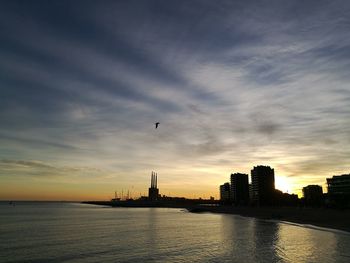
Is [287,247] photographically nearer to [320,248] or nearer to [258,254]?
[320,248]

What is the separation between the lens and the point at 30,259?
117 ft

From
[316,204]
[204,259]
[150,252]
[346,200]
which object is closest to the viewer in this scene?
[204,259]

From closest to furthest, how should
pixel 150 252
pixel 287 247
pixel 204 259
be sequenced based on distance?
1. pixel 204 259
2. pixel 150 252
3. pixel 287 247

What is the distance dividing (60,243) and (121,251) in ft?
43.3

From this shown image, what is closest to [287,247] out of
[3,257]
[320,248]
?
[320,248]

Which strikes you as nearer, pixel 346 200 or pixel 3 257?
pixel 3 257

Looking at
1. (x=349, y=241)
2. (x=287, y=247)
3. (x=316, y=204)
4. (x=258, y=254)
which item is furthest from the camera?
(x=316, y=204)

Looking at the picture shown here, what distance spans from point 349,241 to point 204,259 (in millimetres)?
24307

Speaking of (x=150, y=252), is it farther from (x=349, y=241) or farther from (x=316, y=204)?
(x=316, y=204)

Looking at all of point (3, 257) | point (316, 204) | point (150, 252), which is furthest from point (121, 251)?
point (316, 204)

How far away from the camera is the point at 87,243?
156ft

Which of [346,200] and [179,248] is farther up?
[346,200]

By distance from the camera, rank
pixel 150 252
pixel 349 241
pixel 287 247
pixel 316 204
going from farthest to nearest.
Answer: pixel 316 204, pixel 349 241, pixel 287 247, pixel 150 252

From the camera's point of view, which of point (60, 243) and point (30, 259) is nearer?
point (30, 259)
